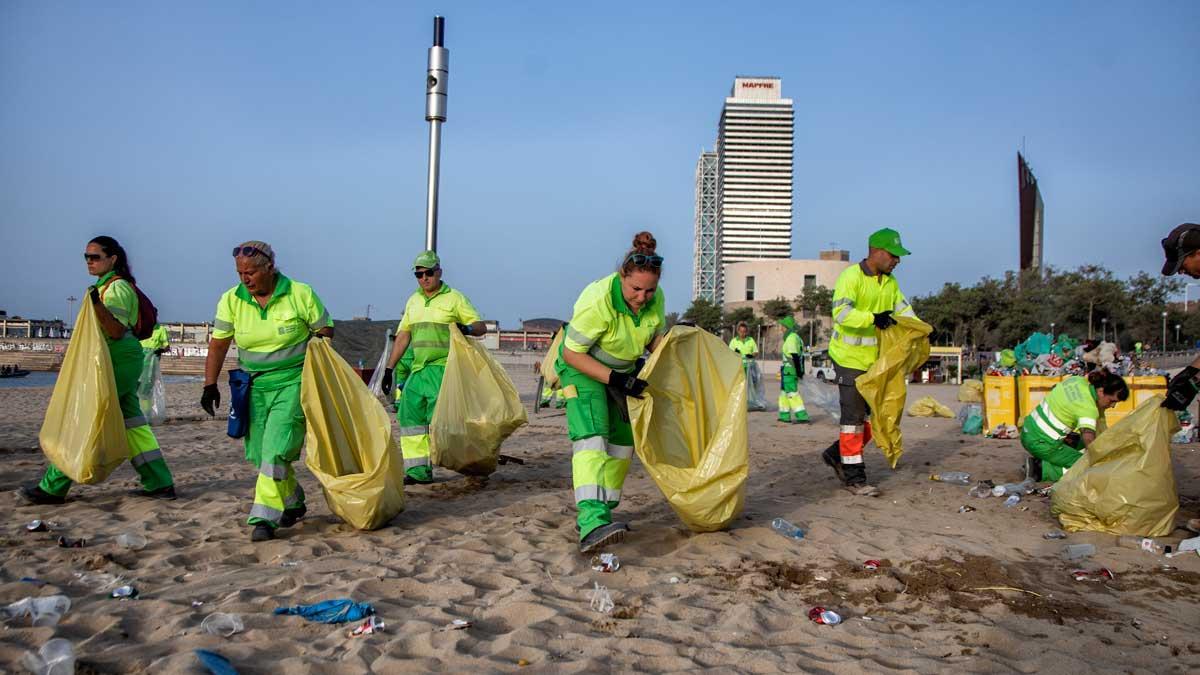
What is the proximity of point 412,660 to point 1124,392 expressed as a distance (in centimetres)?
482

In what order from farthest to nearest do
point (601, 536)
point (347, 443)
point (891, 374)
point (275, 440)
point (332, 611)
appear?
point (891, 374), point (347, 443), point (275, 440), point (601, 536), point (332, 611)

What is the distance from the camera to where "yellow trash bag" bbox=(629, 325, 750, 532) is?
411cm

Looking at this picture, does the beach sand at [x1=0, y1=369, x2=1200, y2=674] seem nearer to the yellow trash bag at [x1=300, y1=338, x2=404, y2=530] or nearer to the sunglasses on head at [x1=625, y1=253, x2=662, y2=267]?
the yellow trash bag at [x1=300, y1=338, x2=404, y2=530]

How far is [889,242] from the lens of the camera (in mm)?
5930

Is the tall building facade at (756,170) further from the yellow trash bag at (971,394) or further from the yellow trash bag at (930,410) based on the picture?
the yellow trash bag at (930,410)

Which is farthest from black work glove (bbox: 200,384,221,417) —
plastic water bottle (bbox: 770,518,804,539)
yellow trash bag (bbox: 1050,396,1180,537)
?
yellow trash bag (bbox: 1050,396,1180,537)

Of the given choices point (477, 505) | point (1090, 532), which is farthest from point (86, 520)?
point (1090, 532)

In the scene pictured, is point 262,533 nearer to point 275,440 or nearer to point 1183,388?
point 275,440

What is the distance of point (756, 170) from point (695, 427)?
10942 cm

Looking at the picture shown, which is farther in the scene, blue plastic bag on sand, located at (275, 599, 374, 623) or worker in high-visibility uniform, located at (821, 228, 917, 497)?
worker in high-visibility uniform, located at (821, 228, 917, 497)

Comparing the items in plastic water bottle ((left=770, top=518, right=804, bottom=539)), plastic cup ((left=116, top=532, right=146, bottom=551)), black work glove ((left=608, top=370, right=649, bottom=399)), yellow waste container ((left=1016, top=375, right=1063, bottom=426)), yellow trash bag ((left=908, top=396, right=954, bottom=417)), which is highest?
black work glove ((left=608, top=370, right=649, bottom=399))

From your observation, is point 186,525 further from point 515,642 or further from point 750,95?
point 750,95

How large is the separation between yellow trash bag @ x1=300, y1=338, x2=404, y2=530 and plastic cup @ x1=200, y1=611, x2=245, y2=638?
151 cm

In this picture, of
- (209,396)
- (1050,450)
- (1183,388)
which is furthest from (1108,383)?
(209,396)
